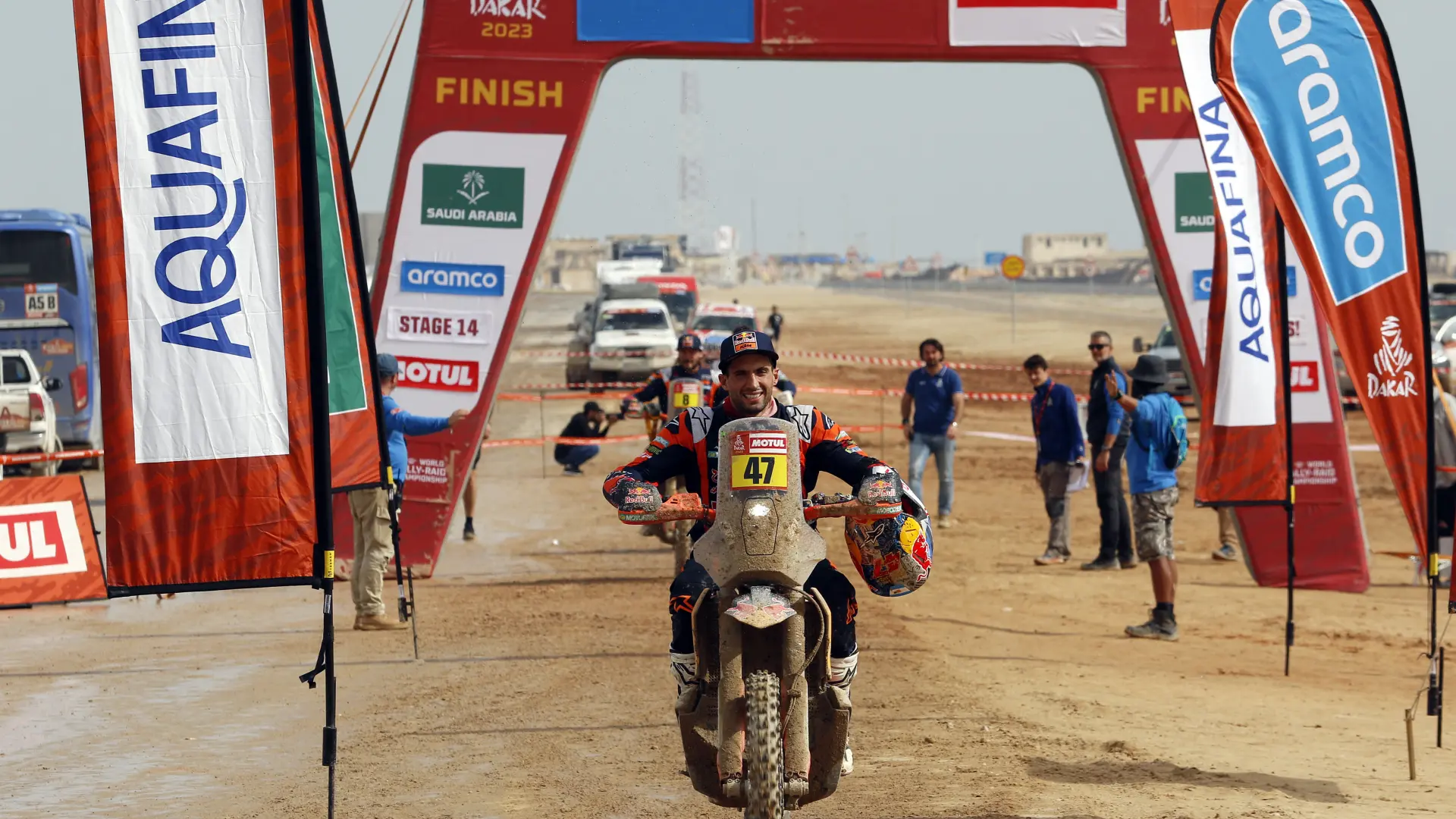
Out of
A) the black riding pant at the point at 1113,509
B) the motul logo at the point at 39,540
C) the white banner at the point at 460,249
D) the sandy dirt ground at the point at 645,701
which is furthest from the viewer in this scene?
the black riding pant at the point at 1113,509

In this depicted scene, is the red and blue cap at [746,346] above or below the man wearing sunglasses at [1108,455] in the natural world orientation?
above

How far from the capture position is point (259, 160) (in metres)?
6.84

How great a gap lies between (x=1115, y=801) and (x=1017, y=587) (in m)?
7.15

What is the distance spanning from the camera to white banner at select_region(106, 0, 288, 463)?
671cm

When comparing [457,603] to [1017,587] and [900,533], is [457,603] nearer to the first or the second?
[1017,587]

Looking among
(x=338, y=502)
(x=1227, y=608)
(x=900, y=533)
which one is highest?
(x=900, y=533)

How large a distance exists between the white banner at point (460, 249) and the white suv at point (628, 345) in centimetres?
2317

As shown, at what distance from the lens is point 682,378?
563 inches

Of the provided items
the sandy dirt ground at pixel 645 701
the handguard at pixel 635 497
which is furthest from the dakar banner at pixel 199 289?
the handguard at pixel 635 497

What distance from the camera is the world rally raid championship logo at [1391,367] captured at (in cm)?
811

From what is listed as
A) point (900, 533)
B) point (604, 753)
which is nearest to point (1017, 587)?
point (604, 753)

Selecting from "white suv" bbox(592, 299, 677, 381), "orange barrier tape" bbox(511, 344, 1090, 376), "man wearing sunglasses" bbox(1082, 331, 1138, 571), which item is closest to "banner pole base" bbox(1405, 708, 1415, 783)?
"man wearing sunglasses" bbox(1082, 331, 1138, 571)

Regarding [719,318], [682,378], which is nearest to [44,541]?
[682,378]

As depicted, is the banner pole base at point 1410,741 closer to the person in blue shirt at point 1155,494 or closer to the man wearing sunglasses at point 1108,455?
the person in blue shirt at point 1155,494
